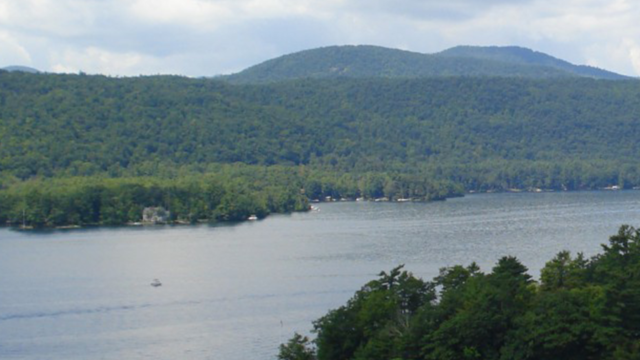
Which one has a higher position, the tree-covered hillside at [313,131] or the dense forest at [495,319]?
the tree-covered hillside at [313,131]

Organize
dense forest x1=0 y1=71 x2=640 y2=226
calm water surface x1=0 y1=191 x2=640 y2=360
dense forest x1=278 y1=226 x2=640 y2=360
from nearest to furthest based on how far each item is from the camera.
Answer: dense forest x1=278 y1=226 x2=640 y2=360 → calm water surface x1=0 y1=191 x2=640 y2=360 → dense forest x1=0 y1=71 x2=640 y2=226

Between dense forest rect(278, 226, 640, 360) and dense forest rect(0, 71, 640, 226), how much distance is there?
6225 cm

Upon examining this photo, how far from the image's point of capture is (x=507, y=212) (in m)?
98.8

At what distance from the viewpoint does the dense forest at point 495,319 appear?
103 ft

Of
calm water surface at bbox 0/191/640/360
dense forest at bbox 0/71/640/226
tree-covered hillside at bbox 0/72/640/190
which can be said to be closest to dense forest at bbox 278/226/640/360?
calm water surface at bbox 0/191/640/360

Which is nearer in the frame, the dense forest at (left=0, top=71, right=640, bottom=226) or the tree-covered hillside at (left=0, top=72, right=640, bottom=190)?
the dense forest at (left=0, top=71, right=640, bottom=226)

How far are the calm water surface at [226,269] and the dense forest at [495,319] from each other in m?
5.84

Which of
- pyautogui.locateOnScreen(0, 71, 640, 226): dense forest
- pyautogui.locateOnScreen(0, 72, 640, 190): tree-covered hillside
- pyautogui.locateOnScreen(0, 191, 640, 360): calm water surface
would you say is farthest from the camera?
pyautogui.locateOnScreen(0, 72, 640, 190): tree-covered hillside

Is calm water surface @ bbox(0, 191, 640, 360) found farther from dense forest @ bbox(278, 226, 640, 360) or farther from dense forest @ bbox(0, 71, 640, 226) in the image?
dense forest @ bbox(0, 71, 640, 226)

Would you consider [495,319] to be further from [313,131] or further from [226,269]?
[313,131]

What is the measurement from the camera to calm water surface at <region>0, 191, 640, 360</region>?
4378 cm

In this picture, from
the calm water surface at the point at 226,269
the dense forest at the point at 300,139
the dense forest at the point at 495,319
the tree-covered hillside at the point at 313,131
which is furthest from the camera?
the tree-covered hillside at the point at 313,131

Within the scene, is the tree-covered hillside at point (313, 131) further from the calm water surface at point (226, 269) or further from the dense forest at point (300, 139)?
the calm water surface at point (226, 269)

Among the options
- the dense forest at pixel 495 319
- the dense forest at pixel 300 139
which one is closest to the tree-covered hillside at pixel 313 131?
the dense forest at pixel 300 139
